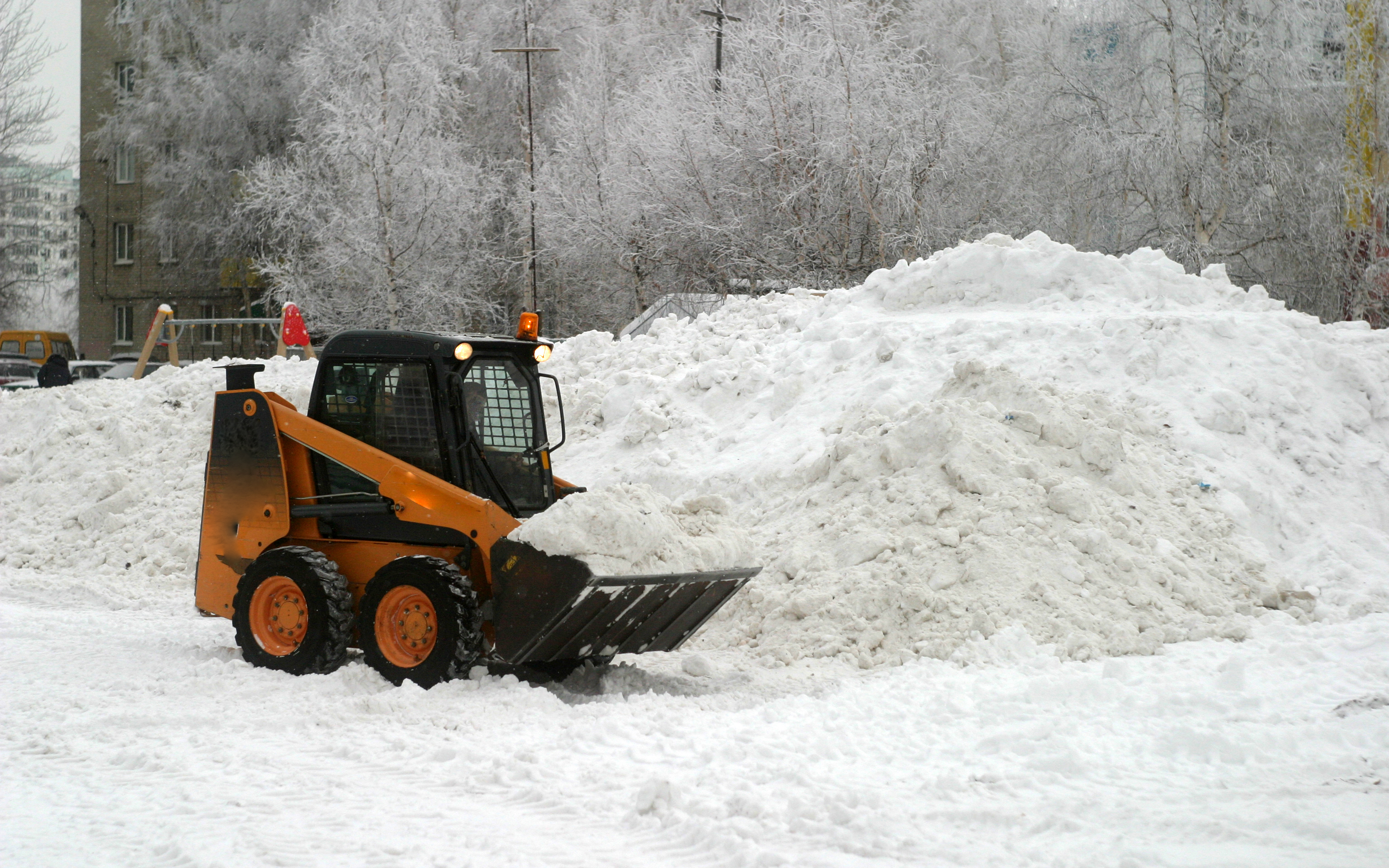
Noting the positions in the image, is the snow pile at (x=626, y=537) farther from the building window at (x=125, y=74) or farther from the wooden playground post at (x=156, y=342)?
the building window at (x=125, y=74)

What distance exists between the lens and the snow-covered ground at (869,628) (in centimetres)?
415

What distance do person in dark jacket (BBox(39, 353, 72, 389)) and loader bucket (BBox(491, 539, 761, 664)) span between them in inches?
549

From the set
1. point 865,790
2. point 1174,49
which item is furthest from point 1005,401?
point 1174,49

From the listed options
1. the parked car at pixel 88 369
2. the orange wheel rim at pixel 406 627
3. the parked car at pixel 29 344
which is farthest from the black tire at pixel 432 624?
the parked car at pixel 29 344

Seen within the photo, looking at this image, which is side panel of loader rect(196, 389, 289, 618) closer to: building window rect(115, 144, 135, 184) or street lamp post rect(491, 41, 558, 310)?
street lamp post rect(491, 41, 558, 310)

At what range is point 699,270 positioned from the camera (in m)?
20.4

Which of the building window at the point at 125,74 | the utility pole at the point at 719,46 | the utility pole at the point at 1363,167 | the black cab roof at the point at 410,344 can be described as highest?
the building window at the point at 125,74

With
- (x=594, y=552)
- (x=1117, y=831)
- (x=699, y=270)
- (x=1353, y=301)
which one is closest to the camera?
(x=1117, y=831)

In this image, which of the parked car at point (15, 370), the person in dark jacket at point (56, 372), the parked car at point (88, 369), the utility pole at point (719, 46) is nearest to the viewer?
the person in dark jacket at point (56, 372)

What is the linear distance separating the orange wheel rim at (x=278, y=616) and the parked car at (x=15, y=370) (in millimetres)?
22073

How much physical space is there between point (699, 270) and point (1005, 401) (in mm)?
11938

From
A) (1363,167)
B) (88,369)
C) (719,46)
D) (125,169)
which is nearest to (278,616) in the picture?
(1363,167)

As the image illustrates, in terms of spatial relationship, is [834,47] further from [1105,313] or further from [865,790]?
[865,790]

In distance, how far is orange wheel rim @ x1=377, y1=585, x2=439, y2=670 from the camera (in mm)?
6023
